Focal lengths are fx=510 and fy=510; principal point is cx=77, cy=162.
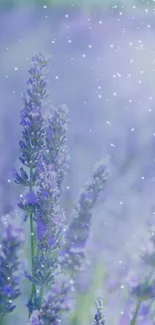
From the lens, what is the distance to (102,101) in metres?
0.99

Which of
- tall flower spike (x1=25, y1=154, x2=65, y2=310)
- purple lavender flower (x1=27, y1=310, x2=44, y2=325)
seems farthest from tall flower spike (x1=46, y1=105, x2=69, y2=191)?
purple lavender flower (x1=27, y1=310, x2=44, y2=325)

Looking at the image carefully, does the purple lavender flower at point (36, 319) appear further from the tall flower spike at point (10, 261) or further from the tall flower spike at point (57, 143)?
the tall flower spike at point (57, 143)

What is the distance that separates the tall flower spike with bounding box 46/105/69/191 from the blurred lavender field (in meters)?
0.11

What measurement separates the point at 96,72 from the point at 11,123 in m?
0.19

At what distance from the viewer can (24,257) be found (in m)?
0.90

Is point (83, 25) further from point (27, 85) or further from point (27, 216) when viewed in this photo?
point (27, 216)

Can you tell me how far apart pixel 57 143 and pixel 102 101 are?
186 mm

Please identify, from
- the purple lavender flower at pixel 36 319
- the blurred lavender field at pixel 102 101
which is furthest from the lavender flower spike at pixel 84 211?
the purple lavender flower at pixel 36 319

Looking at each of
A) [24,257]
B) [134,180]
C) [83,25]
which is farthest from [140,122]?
[24,257]

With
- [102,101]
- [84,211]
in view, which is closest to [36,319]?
[84,211]

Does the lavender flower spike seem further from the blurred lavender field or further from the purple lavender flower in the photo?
the purple lavender flower

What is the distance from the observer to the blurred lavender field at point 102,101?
3.14 feet

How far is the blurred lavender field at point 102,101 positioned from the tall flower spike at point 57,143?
0.36 feet

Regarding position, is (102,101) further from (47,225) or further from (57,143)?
(47,225)
